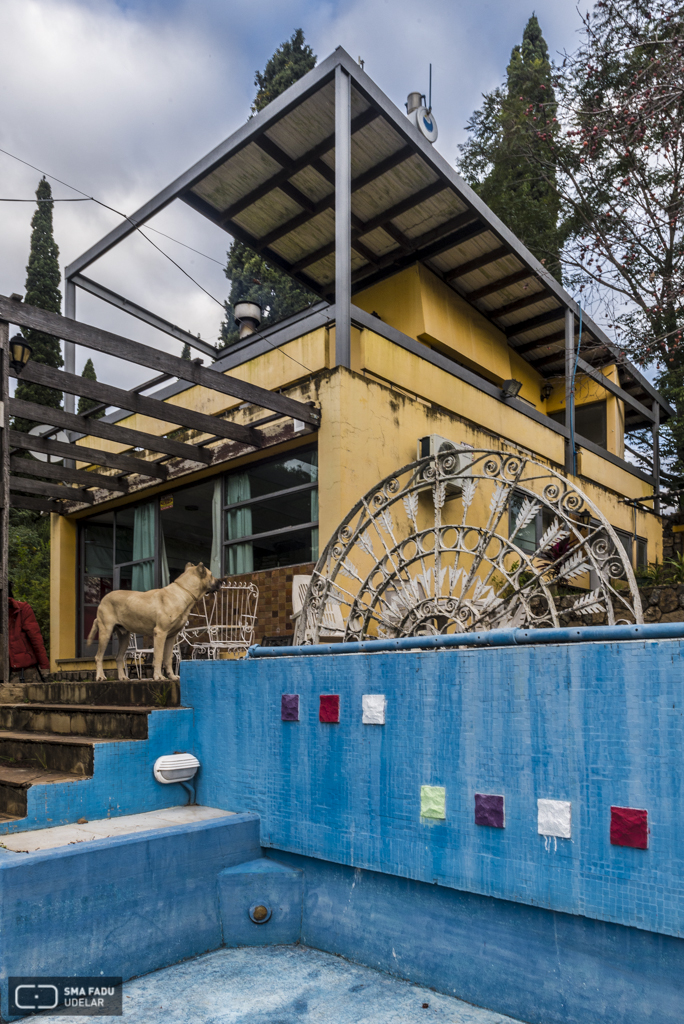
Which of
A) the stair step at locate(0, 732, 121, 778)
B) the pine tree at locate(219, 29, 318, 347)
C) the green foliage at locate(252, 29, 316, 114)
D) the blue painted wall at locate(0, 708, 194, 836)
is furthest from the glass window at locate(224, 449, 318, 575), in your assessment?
the green foliage at locate(252, 29, 316, 114)

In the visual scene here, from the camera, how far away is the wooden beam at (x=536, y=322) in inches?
473

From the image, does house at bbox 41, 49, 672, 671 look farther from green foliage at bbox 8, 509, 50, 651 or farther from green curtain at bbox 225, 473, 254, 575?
green foliage at bbox 8, 509, 50, 651

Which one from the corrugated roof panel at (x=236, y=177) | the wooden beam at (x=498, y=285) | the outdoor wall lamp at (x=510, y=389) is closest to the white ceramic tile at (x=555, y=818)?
the corrugated roof panel at (x=236, y=177)

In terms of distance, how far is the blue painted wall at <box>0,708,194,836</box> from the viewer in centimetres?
354

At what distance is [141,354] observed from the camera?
613 cm

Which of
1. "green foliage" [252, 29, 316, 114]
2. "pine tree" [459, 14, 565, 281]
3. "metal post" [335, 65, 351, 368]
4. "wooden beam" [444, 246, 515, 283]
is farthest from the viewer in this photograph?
"green foliage" [252, 29, 316, 114]

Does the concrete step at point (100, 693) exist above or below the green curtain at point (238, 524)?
below

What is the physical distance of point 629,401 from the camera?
14.3 metres

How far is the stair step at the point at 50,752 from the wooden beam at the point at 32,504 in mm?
5948

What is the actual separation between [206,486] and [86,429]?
1.81 metres

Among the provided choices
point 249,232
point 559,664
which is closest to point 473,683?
point 559,664

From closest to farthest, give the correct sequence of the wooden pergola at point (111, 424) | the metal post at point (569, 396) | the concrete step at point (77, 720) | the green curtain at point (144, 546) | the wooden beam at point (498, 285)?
the concrete step at point (77, 720) → the wooden pergola at point (111, 424) → the green curtain at point (144, 546) → the wooden beam at point (498, 285) → the metal post at point (569, 396)

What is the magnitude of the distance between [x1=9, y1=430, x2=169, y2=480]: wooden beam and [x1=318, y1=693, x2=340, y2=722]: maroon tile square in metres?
6.02

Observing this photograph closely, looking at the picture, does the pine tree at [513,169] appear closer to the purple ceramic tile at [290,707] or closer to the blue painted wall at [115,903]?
the purple ceramic tile at [290,707]
